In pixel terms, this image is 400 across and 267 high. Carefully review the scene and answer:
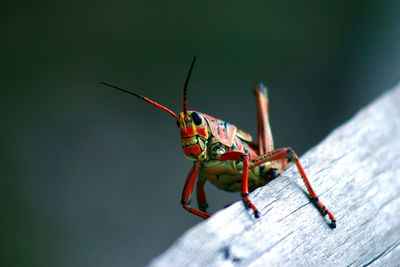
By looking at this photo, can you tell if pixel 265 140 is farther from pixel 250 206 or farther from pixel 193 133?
pixel 250 206

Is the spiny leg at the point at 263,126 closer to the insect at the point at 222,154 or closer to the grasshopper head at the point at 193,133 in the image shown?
the insect at the point at 222,154

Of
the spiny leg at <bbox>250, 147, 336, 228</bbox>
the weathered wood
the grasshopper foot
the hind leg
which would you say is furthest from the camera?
the hind leg

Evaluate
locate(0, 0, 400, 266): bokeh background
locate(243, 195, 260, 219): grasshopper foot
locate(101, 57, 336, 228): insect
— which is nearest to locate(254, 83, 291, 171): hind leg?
locate(101, 57, 336, 228): insect

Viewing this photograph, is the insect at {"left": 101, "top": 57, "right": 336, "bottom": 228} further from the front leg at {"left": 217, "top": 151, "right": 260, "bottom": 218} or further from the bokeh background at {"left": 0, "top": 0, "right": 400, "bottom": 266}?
the bokeh background at {"left": 0, "top": 0, "right": 400, "bottom": 266}

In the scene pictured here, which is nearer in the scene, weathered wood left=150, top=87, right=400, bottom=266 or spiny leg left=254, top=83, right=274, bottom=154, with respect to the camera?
weathered wood left=150, top=87, right=400, bottom=266

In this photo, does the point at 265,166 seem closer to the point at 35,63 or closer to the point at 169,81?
the point at 169,81

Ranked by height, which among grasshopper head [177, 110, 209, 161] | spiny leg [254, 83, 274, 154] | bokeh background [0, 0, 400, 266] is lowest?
bokeh background [0, 0, 400, 266]

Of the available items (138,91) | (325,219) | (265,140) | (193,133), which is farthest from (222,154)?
(138,91)
